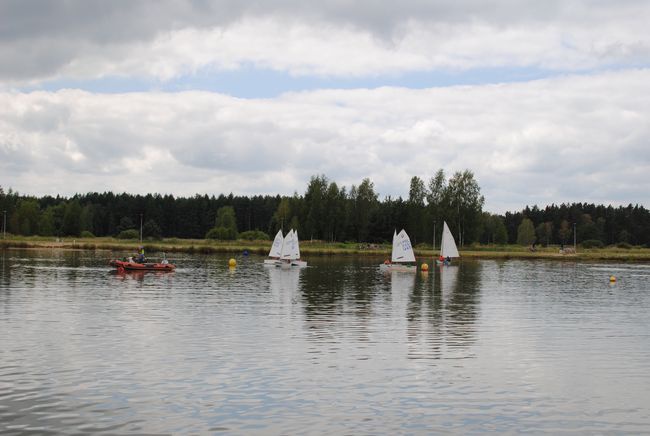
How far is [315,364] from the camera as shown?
30609 millimetres

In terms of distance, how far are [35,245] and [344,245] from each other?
70.8 meters

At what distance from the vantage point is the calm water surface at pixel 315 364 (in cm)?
2223

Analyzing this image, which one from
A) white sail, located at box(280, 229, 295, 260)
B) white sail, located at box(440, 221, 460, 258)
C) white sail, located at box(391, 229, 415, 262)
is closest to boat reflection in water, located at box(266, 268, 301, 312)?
white sail, located at box(280, 229, 295, 260)

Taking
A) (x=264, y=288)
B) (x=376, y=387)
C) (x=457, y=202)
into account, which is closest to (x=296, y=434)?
(x=376, y=387)

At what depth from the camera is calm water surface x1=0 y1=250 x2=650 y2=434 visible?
2223 centimetres

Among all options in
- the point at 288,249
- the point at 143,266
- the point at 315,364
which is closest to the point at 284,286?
the point at 143,266

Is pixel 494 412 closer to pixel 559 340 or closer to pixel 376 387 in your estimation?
pixel 376 387

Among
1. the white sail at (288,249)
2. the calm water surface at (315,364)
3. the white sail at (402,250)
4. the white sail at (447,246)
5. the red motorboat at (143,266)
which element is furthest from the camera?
the white sail at (447,246)

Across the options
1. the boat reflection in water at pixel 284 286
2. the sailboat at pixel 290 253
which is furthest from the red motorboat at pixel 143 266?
the sailboat at pixel 290 253

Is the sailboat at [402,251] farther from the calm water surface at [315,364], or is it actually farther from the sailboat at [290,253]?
the calm water surface at [315,364]

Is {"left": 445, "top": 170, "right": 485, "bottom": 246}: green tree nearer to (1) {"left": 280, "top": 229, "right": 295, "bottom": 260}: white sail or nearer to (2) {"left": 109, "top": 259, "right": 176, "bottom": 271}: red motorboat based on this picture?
(1) {"left": 280, "top": 229, "right": 295, "bottom": 260}: white sail

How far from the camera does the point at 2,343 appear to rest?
34.2 m

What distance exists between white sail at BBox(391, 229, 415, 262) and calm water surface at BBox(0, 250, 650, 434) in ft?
145

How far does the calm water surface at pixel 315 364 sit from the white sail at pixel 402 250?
1737 inches
